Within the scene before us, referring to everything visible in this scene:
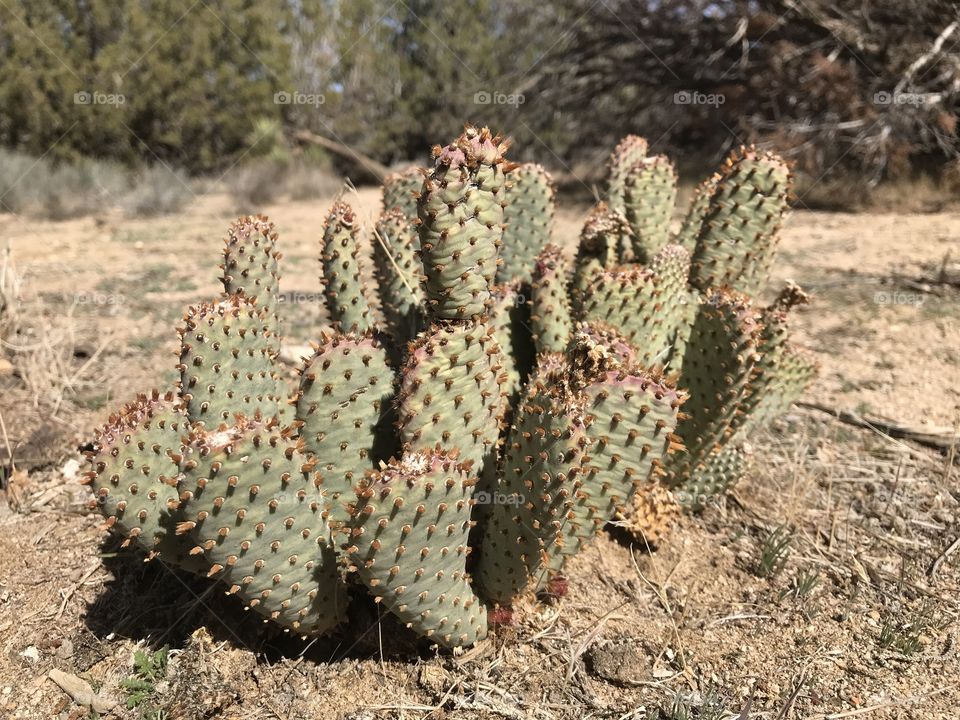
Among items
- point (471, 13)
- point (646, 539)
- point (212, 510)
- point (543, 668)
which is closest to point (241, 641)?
point (212, 510)

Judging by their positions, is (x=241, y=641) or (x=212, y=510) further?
(x=241, y=641)

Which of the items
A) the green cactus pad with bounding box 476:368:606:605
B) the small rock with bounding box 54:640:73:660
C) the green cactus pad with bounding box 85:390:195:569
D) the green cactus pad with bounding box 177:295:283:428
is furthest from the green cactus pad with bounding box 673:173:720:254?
the small rock with bounding box 54:640:73:660

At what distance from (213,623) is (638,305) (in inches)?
64.9

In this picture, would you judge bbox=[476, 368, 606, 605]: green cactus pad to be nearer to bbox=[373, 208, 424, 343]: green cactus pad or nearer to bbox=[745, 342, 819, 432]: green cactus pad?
bbox=[373, 208, 424, 343]: green cactus pad

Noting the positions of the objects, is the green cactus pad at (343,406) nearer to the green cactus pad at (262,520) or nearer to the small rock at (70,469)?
the green cactus pad at (262,520)

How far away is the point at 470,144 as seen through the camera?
1.58m

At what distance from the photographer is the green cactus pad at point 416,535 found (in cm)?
149

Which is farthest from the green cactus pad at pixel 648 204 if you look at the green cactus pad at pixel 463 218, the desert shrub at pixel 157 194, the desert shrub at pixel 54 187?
Answer: the desert shrub at pixel 54 187

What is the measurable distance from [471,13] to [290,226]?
882cm

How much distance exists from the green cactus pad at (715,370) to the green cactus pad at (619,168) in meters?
1.00

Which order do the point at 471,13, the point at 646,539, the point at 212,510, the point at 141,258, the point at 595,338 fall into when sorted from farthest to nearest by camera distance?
the point at 471,13 → the point at 141,258 → the point at 646,539 → the point at 595,338 → the point at 212,510

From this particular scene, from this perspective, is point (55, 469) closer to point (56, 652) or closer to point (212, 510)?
point (56, 652)

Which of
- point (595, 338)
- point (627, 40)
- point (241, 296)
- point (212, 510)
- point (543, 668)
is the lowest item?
point (543, 668)

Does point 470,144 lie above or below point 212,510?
above
